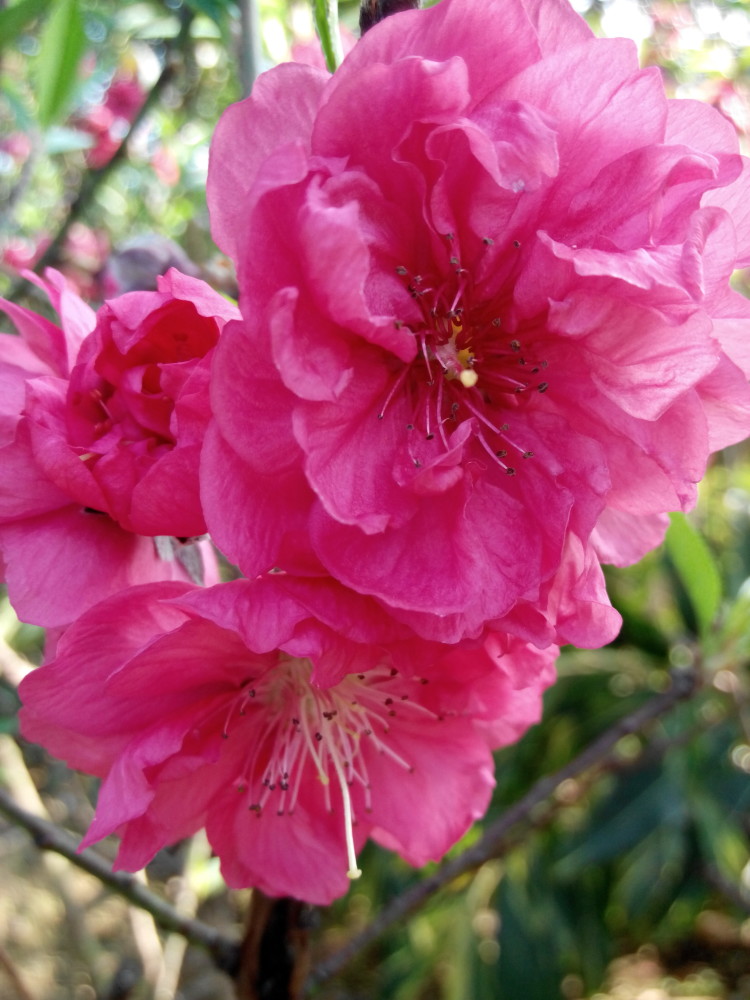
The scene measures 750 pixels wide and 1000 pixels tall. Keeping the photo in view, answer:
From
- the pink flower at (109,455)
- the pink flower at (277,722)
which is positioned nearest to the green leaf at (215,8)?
the pink flower at (109,455)

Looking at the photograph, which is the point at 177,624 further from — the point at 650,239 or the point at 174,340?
the point at 650,239

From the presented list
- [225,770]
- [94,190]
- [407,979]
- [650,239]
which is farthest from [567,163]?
[407,979]

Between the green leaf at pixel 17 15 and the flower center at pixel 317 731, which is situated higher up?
the green leaf at pixel 17 15

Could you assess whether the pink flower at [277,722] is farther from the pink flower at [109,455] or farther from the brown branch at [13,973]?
the brown branch at [13,973]

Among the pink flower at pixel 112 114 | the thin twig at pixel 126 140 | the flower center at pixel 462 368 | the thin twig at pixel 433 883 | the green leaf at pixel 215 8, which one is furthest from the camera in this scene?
the pink flower at pixel 112 114

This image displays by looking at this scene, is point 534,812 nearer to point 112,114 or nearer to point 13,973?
point 13,973

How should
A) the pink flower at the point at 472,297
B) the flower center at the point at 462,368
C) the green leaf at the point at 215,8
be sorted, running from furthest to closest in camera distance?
the green leaf at the point at 215,8 → the flower center at the point at 462,368 → the pink flower at the point at 472,297
